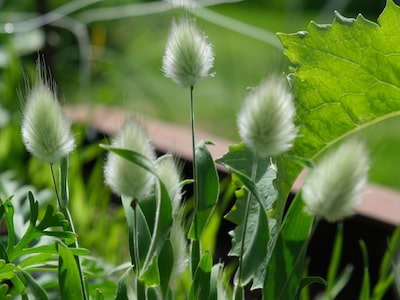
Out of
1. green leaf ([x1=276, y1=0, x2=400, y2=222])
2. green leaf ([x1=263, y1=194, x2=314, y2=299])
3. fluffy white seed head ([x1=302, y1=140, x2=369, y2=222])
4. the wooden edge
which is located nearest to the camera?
fluffy white seed head ([x1=302, y1=140, x2=369, y2=222])

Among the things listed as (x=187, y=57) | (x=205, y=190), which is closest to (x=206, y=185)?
(x=205, y=190)

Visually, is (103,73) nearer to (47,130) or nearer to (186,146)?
(186,146)

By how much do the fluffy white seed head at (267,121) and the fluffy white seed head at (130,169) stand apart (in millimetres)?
79

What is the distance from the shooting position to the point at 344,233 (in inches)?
72.3

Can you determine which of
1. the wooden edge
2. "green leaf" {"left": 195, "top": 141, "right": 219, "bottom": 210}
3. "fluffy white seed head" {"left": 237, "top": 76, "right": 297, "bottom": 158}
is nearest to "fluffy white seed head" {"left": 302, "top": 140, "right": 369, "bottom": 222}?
"fluffy white seed head" {"left": 237, "top": 76, "right": 297, "bottom": 158}

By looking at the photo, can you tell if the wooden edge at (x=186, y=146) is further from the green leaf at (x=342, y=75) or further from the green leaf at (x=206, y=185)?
the green leaf at (x=206, y=185)

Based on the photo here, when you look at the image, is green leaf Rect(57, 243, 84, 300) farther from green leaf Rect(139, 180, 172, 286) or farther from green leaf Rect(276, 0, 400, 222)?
green leaf Rect(276, 0, 400, 222)

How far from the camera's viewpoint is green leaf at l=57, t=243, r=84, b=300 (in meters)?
0.69

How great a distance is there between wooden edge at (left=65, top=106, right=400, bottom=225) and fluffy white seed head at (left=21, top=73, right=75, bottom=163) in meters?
0.65

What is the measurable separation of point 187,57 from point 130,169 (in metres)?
0.10

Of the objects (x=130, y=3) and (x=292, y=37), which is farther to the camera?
(x=130, y=3)

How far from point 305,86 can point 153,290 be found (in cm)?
26

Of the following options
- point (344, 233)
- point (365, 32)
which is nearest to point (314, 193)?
point (365, 32)

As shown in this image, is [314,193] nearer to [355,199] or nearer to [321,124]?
[355,199]
